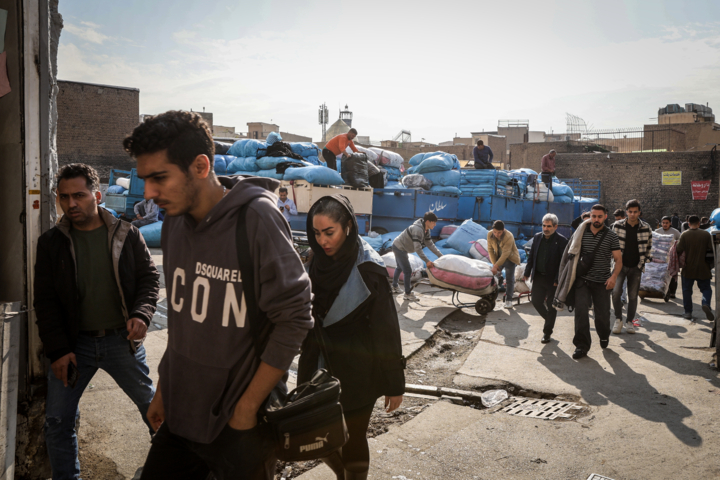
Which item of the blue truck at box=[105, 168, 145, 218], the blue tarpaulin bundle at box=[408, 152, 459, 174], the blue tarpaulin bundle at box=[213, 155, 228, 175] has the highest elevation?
the blue tarpaulin bundle at box=[408, 152, 459, 174]

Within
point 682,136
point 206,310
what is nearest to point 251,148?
point 206,310

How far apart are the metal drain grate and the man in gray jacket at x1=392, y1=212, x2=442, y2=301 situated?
3917 millimetres

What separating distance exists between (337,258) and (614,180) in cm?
2906

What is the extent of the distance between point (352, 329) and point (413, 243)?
20.4 feet

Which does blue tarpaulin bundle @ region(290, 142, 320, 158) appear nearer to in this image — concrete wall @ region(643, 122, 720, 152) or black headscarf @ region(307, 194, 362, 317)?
black headscarf @ region(307, 194, 362, 317)

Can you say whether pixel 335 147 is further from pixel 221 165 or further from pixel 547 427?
pixel 547 427

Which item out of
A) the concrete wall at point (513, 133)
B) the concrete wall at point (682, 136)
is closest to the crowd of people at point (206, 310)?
the concrete wall at point (682, 136)

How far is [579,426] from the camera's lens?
3738 millimetres

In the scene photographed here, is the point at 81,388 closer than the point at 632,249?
Yes

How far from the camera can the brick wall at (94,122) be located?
2678cm

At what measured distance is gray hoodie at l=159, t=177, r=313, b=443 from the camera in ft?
4.48

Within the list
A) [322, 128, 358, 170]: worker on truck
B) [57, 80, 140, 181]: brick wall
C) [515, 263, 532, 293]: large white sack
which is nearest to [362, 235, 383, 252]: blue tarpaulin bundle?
[322, 128, 358, 170]: worker on truck

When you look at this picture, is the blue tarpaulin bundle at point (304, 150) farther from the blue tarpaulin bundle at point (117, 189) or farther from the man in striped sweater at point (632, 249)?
the man in striped sweater at point (632, 249)

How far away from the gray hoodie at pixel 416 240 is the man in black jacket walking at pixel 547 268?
2.13 metres
